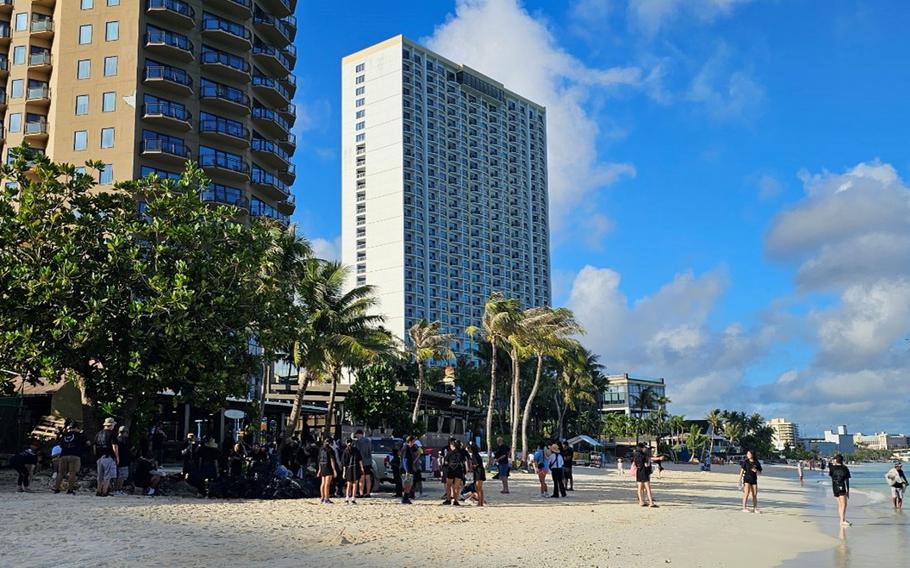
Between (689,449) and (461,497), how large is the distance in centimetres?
8704

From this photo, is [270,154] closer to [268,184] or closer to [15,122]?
[268,184]

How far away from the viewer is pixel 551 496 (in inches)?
945

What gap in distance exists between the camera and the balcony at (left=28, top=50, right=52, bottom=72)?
52719 millimetres

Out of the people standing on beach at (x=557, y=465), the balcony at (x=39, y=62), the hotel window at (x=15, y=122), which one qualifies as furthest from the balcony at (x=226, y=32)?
the people standing on beach at (x=557, y=465)

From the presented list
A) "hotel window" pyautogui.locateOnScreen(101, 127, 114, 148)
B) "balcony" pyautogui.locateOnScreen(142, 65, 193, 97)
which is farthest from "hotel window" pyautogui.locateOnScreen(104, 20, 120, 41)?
"hotel window" pyautogui.locateOnScreen(101, 127, 114, 148)

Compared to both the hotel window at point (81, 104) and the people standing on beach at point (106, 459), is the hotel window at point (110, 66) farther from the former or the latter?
the people standing on beach at point (106, 459)

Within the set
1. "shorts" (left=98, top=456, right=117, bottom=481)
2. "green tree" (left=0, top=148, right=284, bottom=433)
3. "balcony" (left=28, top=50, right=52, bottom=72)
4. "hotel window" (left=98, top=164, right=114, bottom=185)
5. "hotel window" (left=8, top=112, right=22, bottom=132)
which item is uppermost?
"balcony" (left=28, top=50, right=52, bottom=72)

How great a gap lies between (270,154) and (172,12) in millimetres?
11507

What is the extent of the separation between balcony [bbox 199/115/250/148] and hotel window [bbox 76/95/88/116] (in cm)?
723

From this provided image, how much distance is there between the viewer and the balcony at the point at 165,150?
5028 centimetres

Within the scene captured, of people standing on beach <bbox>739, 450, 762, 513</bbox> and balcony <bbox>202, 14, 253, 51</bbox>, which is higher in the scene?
balcony <bbox>202, 14, 253, 51</bbox>

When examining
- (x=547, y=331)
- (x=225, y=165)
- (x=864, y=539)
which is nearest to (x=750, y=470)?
(x=864, y=539)

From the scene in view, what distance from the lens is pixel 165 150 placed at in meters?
50.7

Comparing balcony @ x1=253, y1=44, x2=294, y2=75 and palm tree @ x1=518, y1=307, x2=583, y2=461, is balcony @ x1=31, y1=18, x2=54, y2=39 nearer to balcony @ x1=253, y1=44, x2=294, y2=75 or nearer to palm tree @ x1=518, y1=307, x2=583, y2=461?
balcony @ x1=253, y1=44, x2=294, y2=75
